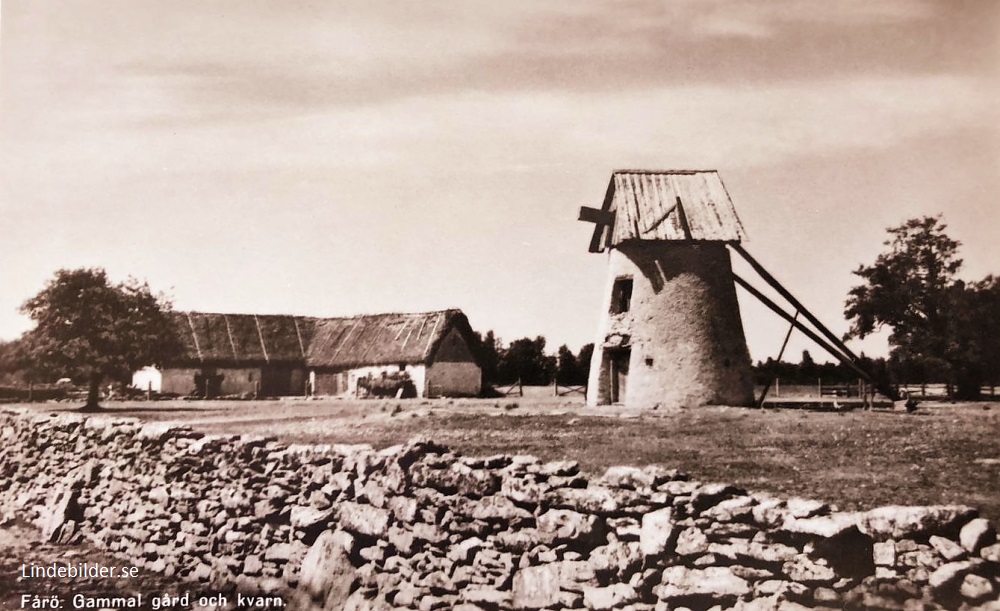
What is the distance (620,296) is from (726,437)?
16.5 feet

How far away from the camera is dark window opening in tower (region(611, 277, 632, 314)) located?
1151 cm

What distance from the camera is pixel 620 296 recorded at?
11.5 m

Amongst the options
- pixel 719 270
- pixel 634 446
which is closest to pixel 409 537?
pixel 634 446

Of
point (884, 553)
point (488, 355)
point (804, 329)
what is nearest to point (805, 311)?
point (804, 329)

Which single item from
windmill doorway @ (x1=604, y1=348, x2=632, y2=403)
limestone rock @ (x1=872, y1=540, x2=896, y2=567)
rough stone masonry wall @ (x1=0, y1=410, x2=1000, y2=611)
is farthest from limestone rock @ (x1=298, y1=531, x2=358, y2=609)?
windmill doorway @ (x1=604, y1=348, x2=632, y2=403)

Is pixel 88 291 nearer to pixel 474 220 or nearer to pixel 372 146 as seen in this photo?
pixel 372 146

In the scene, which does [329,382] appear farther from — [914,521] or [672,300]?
[914,521]

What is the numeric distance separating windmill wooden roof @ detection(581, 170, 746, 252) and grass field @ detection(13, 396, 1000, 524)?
2650 mm

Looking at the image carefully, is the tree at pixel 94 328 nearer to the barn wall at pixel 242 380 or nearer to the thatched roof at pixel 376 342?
the barn wall at pixel 242 380

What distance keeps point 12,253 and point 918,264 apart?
7879 mm

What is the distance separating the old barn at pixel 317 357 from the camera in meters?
11.2

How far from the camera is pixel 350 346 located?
15.8m

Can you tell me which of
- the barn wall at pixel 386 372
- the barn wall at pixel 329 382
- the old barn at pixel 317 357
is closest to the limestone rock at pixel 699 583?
the old barn at pixel 317 357

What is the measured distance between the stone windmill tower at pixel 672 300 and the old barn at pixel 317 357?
2305 mm
